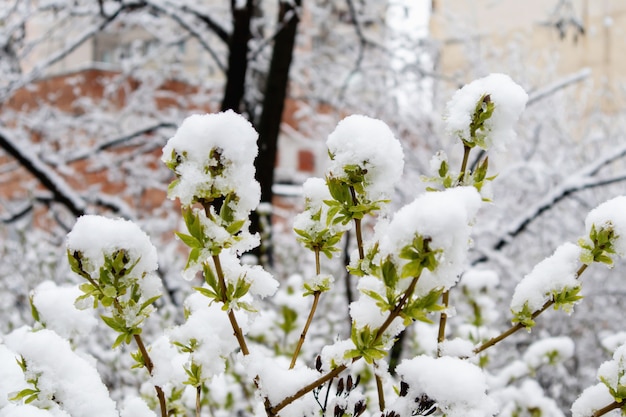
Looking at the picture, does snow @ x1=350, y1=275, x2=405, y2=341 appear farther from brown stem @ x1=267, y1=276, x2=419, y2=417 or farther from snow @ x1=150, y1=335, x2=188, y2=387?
snow @ x1=150, y1=335, x2=188, y2=387

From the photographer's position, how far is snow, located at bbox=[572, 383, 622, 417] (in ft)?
3.21

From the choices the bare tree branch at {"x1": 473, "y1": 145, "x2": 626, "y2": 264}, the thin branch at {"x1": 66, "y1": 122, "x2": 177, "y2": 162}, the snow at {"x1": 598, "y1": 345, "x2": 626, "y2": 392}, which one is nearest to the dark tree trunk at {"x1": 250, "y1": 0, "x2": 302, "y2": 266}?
the thin branch at {"x1": 66, "y1": 122, "x2": 177, "y2": 162}

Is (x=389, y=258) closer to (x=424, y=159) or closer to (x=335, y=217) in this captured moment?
(x=335, y=217)

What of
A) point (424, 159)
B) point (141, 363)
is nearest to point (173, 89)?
point (424, 159)

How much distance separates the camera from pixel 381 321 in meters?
0.86

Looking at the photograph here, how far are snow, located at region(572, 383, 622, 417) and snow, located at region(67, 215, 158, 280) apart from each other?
69 cm

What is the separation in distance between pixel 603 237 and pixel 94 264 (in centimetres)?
72

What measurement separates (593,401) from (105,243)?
77cm

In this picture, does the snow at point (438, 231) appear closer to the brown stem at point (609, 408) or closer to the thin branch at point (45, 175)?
the brown stem at point (609, 408)

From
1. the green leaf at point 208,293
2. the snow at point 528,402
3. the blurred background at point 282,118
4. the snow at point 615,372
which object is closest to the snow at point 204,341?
the green leaf at point 208,293

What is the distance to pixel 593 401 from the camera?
0.99 metres

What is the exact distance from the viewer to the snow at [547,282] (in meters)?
0.96

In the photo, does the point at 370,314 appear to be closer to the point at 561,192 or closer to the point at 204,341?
the point at 204,341

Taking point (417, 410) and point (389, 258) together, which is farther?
point (417, 410)
